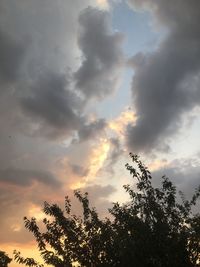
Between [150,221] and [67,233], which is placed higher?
[67,233]

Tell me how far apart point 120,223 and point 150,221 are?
4.94ft

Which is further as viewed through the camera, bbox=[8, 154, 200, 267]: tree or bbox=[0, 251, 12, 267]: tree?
bbox=[0, 251, 12, 267]: tree

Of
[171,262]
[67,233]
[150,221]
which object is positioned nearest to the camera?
[171,262]

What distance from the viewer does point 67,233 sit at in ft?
55.2

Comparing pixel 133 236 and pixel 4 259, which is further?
pixel 4 259

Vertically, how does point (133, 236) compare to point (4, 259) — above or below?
below

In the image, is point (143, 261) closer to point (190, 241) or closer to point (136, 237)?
point (136, 237)

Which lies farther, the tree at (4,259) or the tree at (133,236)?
the tree at (4,259)

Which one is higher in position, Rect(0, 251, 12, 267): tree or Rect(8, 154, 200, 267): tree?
Rect(0, 251, 12, 267): tree

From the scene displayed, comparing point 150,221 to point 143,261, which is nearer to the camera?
point 143,261

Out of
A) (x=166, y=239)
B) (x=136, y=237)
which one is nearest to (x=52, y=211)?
(x=136, y=237)

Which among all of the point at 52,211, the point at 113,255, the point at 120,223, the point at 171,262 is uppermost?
the point at 52,211

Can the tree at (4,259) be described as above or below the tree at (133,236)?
above

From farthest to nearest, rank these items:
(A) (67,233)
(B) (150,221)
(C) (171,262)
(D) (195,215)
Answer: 1. (D) (195,215)
2. (A) (67,233)
3. (B) (150,221)
4. (C) (171,262)
